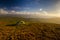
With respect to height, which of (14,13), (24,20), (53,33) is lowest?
(53,33)

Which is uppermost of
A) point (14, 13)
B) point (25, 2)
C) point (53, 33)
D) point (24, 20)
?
point (25, 2)

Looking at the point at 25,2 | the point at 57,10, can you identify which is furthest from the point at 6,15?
the point at 57,10

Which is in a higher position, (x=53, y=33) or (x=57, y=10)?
(x=57, y=10)

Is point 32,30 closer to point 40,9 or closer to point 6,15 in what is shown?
point 40,9

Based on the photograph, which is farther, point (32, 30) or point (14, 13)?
point (14, 13)

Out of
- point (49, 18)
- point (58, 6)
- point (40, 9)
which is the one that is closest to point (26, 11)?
point (40, 9)

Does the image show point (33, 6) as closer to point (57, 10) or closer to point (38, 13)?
point (38, 13)
